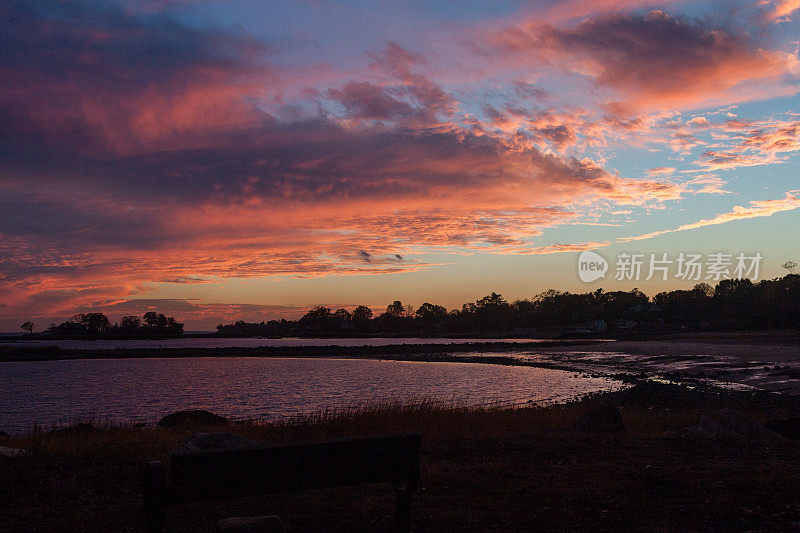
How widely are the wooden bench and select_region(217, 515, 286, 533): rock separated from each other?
2.58 feet

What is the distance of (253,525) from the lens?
6.77 metres

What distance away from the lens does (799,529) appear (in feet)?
23.3

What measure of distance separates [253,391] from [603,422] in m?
39.8

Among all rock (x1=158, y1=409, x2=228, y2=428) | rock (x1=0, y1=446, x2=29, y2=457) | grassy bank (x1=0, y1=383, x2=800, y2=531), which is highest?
grassy bank (x1=0, y1=383, x2=800, y2=531)

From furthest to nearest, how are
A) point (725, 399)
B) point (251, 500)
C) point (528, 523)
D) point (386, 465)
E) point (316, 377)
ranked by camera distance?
point (316, 377) → point (725, 399) → point (251, 500) → point (528, 523) → point (386, 465)

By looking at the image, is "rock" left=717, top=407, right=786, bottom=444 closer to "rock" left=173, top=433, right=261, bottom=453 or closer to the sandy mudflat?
"rock" left=173, top=433, right=261, bottom=453

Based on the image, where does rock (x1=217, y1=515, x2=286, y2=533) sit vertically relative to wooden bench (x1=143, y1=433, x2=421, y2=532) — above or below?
below

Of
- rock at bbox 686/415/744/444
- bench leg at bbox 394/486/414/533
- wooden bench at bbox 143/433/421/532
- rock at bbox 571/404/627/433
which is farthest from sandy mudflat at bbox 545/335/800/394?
wooden bench at bbox 143/433/421/532

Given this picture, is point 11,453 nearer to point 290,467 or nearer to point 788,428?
point 290,467

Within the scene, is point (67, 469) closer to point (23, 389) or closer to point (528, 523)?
point (528, 523)

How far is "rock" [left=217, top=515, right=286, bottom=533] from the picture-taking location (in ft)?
22.0

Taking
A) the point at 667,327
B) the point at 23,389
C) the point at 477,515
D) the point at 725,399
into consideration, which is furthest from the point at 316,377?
the point at 667,327

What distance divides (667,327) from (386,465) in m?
185

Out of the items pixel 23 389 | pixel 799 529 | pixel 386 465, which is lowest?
pixel 23 389
